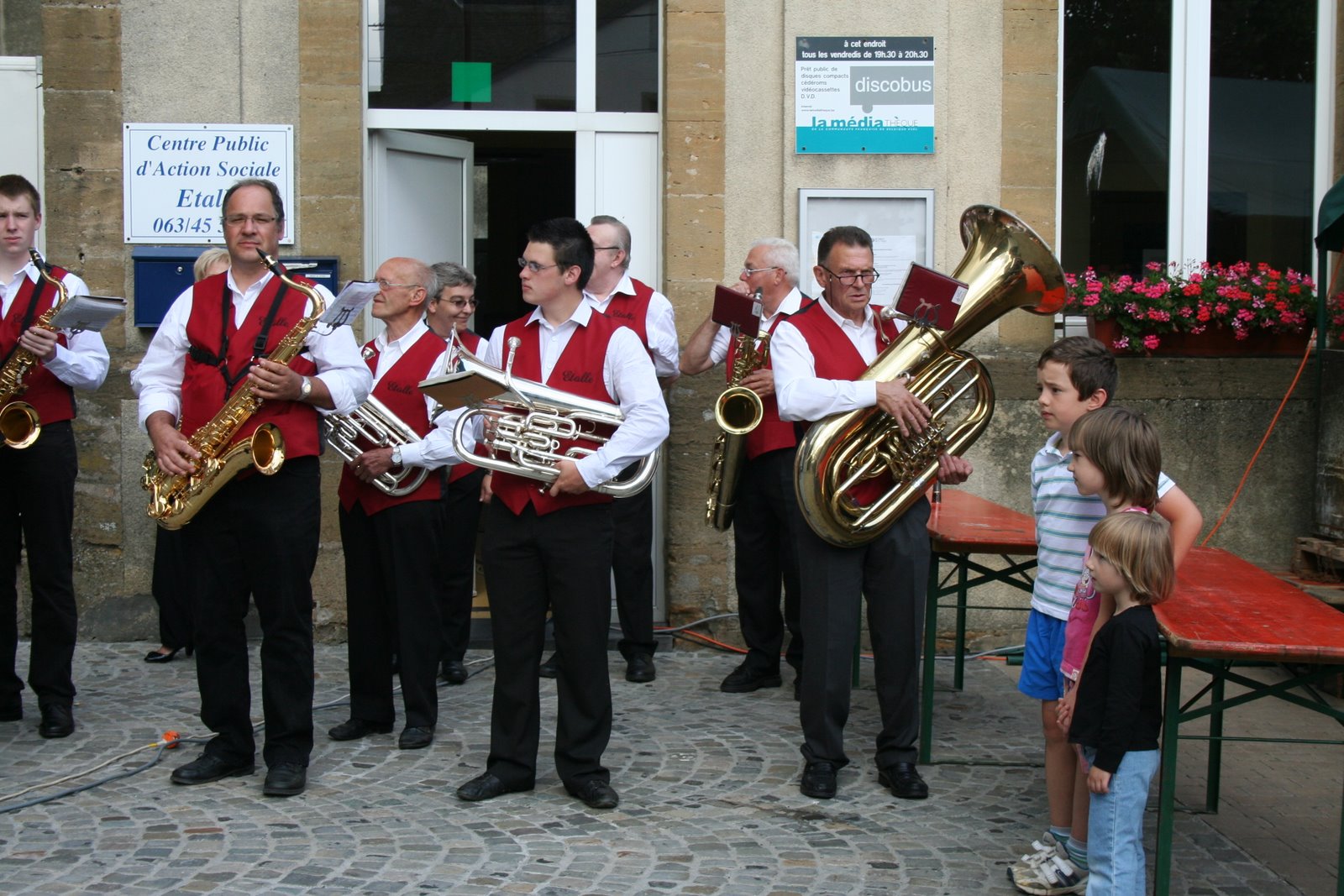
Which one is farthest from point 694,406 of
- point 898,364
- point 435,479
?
point 898,364

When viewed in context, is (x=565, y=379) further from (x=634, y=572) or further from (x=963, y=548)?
(x=634, y=572)

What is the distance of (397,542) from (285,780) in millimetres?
1051

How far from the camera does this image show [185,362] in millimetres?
5090

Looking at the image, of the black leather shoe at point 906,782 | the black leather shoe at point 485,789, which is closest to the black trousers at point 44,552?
the black leather shoe at point 485,789

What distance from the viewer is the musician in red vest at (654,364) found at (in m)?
6.71

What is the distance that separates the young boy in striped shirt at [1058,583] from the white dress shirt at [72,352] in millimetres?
3633

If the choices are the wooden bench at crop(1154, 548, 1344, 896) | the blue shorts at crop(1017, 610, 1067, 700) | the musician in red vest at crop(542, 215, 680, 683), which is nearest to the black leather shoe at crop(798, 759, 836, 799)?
the blue shorts at crop(1017, 610, 1067, 700)

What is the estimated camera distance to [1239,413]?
742 cm

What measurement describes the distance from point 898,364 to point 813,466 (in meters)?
0.46

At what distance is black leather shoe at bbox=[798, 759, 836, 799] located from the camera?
5.04 m

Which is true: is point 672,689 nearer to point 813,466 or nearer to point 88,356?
point 813,466

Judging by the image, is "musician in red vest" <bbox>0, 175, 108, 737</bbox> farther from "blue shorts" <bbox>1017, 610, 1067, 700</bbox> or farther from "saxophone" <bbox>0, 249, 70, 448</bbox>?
"blue shorts" <bbox>1017, 610, 1067, 700</bbox>

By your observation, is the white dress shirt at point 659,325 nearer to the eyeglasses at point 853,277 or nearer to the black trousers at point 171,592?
the eyeglasses at point 853,277

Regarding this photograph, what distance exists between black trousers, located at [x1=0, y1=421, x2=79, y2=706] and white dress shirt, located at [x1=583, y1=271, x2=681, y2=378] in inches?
95.5
